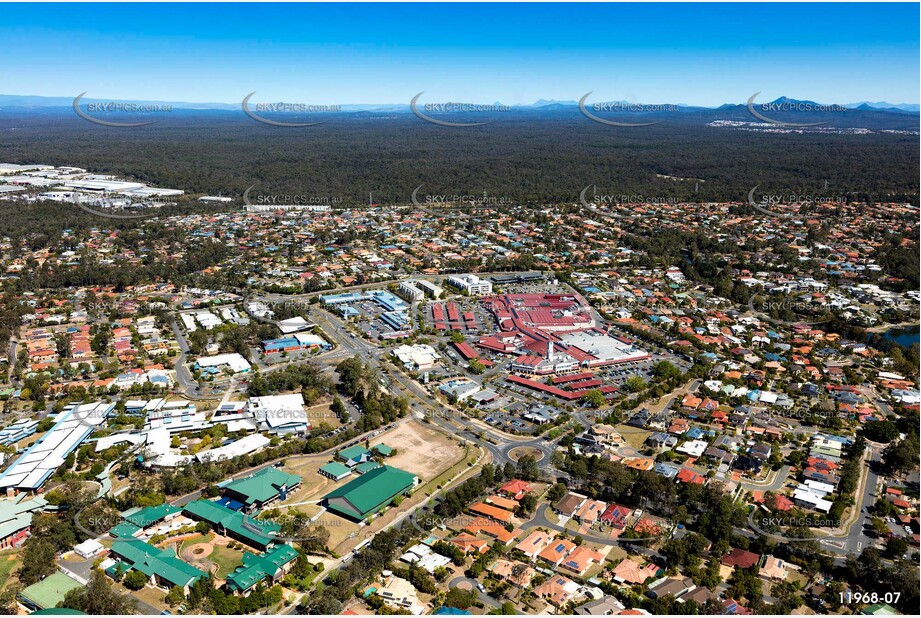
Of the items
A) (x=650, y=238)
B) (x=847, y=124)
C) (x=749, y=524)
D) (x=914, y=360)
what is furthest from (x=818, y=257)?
(x=847, y=124)

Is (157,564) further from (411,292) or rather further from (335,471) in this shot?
(411,292)

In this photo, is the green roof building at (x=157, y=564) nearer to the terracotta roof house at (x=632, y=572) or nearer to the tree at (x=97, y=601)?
the tree at (x=97, y=601)

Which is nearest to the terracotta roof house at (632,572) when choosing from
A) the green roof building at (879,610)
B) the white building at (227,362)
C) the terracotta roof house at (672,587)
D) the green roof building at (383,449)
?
the terracotta roof house at (672,587)

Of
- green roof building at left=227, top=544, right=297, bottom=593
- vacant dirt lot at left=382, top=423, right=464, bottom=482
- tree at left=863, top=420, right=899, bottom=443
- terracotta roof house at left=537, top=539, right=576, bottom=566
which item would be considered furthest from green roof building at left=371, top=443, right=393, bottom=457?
tree at left=863, top=420, right=899, bottom=443

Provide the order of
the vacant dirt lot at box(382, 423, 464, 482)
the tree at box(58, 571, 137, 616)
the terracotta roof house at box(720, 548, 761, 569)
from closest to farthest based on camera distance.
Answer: the tree at box(58, 571, 137, 616) < the terracotta roof house at box(720, 548, 761, 569) < the vacant dirt lot at box(382, 423, 464, 482)

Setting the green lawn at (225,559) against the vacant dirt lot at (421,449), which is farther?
the vacant dirt lot at (421,449)

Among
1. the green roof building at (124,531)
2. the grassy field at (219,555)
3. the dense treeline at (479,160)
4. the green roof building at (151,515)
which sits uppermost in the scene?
the dense treeline at (479,160)

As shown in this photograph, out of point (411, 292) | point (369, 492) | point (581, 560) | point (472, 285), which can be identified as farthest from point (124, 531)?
point (472, 285)

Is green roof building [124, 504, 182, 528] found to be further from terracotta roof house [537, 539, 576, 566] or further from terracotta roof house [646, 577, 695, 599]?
terracotta roof house [646, 577, 695, 599]
